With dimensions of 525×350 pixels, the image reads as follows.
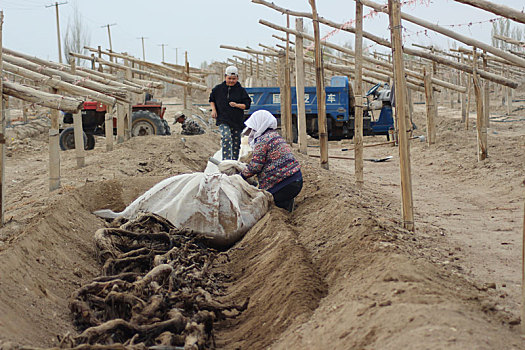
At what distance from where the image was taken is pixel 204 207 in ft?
21.3

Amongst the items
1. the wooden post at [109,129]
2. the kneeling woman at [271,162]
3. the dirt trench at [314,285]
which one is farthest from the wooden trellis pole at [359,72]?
the wooden post at [109,129]

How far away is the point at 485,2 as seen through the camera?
4625mm

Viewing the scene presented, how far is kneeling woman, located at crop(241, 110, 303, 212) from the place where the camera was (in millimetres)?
7156

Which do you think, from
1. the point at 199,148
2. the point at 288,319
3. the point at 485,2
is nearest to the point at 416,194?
the point at 485,2

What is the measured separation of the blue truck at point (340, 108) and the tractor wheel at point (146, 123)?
9.46 ft

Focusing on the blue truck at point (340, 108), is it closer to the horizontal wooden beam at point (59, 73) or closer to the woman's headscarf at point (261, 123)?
the horizontal wooden beam at point (59, 73)

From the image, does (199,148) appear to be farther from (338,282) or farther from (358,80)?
(338,282)

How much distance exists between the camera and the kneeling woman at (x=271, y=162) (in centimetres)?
716

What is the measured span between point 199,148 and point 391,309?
492 inches

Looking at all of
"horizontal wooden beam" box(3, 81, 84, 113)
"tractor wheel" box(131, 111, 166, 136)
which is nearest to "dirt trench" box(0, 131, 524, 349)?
"horizontal wooden beam" box(3, 81, 84, 113)

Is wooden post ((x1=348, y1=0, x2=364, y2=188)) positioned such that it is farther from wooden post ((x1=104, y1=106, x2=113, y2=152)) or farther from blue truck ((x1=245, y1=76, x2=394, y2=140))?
blue truck ((x1=245, y1=76, x2=394, y2=140))

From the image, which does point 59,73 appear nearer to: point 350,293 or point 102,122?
point 102,122

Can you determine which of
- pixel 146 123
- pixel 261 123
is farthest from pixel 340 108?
pixel 261 123

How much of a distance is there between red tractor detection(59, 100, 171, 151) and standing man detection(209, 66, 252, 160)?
597 cm
